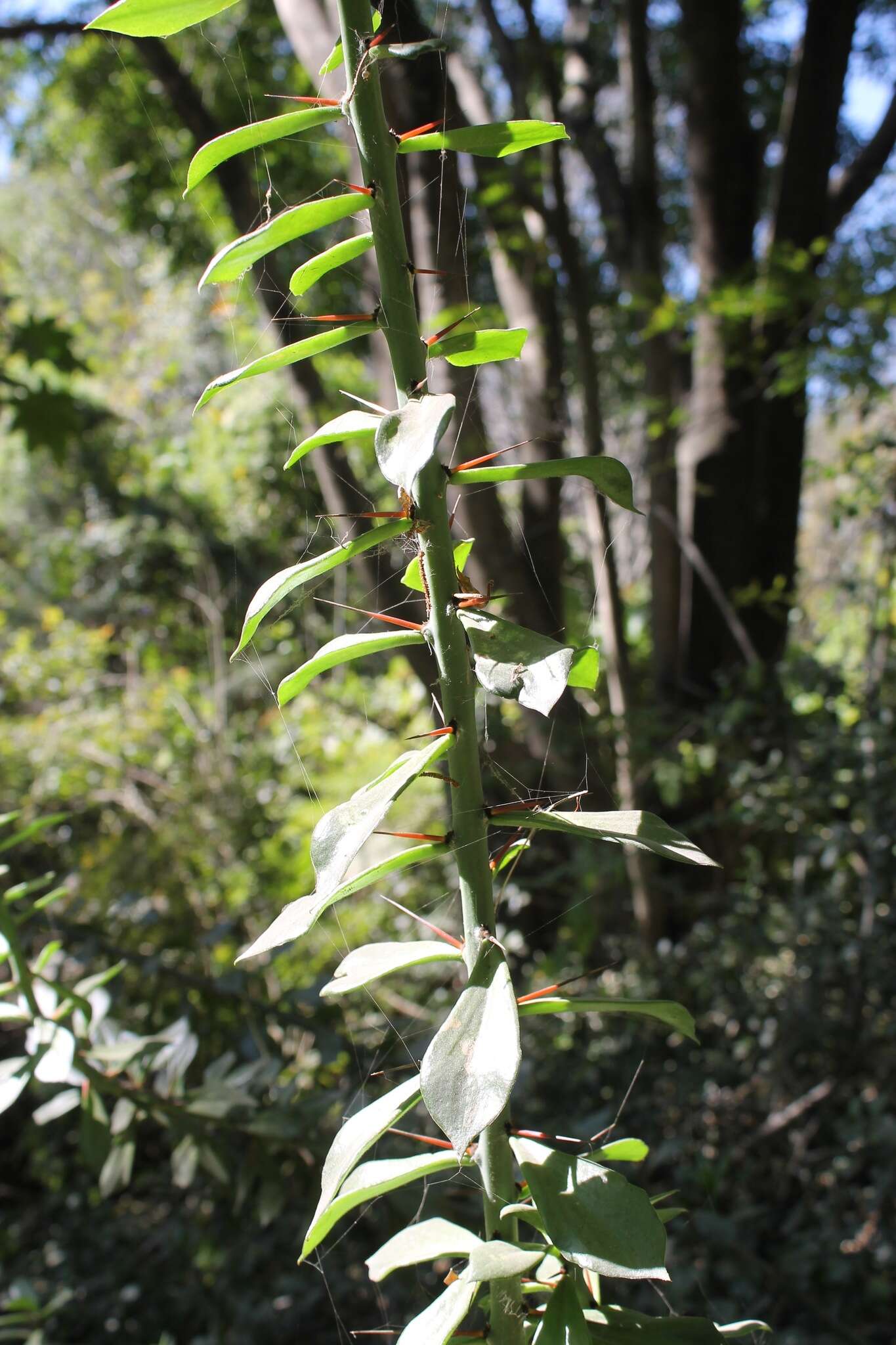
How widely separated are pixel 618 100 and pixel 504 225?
12.8 feet

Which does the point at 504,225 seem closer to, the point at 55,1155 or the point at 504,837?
the point at 504,837

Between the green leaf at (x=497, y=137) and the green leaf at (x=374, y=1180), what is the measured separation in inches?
17.9

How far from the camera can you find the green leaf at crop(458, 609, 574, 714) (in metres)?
0.36

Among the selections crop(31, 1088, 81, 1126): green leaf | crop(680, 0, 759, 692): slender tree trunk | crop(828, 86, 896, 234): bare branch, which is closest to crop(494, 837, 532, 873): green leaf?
crop(31, 1088, 81, 1126): green leaf

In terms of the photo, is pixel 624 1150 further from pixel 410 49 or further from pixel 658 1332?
pixel 410 49

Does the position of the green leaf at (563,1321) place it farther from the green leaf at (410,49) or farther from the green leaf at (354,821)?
the green leaf at (410,49)

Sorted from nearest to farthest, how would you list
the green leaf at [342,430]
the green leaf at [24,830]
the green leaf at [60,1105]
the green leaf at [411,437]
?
the green leaf at [411,437]
the green leaf at [342,430]
the green leaf at [24,830]
the green leaf at [60,1105]

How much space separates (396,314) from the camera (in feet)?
1.34

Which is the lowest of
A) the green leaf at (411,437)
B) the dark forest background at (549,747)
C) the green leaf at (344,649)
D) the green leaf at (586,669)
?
the dark forest background at (549,747)

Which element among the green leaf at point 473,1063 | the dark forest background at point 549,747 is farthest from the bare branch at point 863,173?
the green leaf at point 473,1063

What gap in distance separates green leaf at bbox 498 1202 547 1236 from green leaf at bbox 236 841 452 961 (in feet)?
0.54

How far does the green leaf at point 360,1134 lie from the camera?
1.36 feet

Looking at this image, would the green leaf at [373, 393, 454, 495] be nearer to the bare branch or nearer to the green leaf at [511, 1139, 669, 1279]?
the green leaf at [511, 1139, 669, 1279]

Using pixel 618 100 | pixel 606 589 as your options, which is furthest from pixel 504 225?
pixel 618 100
